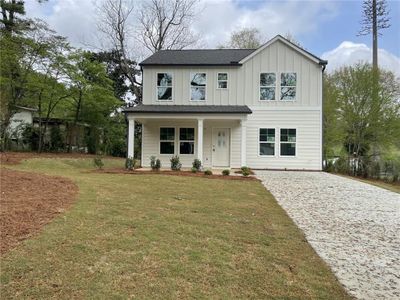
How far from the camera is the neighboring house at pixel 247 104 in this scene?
59.0ft

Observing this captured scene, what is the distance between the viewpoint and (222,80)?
1841 cm

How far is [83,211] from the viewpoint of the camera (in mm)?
6148

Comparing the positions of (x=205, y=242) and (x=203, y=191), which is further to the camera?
(x=203, y=191)

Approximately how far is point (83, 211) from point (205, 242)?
257cm

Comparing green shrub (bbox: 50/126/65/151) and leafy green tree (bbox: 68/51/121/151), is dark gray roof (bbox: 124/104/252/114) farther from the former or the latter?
green shrub (bbox: 50/126/65/151)

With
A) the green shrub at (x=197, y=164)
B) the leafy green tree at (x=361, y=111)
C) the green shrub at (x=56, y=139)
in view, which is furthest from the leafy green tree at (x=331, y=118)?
the green shrub at (x=56, y=139)

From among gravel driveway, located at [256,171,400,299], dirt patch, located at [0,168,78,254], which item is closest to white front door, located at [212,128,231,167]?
gravel driveway, located at [256,171,400,299]

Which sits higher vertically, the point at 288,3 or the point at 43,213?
the point at 288,3

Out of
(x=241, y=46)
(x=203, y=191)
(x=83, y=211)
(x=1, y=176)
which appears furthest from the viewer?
(x=241, y=46)

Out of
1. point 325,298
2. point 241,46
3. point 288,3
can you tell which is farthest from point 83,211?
point 241,46

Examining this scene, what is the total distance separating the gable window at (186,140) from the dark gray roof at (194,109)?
137 cm

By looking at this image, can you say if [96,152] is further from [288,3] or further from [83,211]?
[83,211]

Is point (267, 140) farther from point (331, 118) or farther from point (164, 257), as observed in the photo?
point (164, 257)

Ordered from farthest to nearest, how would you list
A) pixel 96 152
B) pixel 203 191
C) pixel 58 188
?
pixel 96 152 < pixel 203 191 < pixel 58 188
